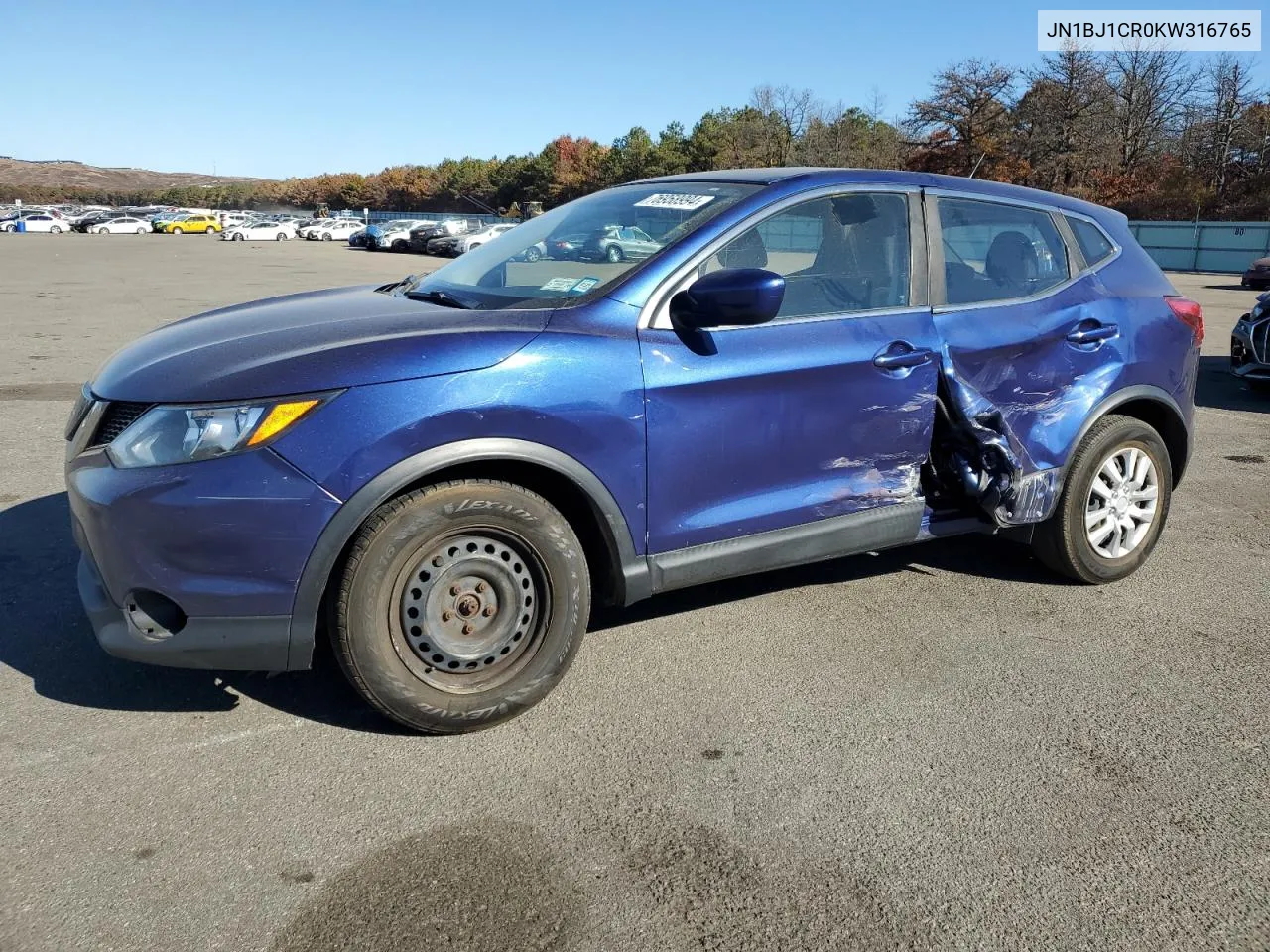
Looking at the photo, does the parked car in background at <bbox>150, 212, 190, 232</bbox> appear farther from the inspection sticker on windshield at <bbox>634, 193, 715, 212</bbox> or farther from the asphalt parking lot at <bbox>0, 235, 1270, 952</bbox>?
the inspection sticker on windshield at <bbox>634, 193, 715, 212</bbox>

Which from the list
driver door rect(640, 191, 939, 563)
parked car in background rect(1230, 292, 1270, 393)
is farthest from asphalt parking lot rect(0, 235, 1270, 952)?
parked car in background rect(1230, 292, 1270, 393)

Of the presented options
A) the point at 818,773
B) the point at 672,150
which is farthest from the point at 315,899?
the point at 672,150

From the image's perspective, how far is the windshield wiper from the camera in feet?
11.4

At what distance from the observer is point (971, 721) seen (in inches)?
127

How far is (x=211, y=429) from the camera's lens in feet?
8.92

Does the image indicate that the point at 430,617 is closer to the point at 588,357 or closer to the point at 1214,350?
the point at 588,357

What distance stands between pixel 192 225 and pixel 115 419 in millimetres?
76841

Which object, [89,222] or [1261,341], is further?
[89,222]

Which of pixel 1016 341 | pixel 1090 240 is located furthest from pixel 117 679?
pixel 1090 240

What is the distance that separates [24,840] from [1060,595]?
3.95m

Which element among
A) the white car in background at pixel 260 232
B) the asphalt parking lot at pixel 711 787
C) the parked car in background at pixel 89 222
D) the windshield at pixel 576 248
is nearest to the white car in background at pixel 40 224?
the parked car in background at pixel 89 222

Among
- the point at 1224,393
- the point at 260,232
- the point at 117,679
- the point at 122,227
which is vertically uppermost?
the point at 122,227

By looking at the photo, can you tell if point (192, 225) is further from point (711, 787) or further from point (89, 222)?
point (711, 787)

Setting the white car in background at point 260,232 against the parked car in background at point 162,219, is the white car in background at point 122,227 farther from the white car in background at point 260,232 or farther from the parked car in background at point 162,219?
the white car in background at point 260,232
